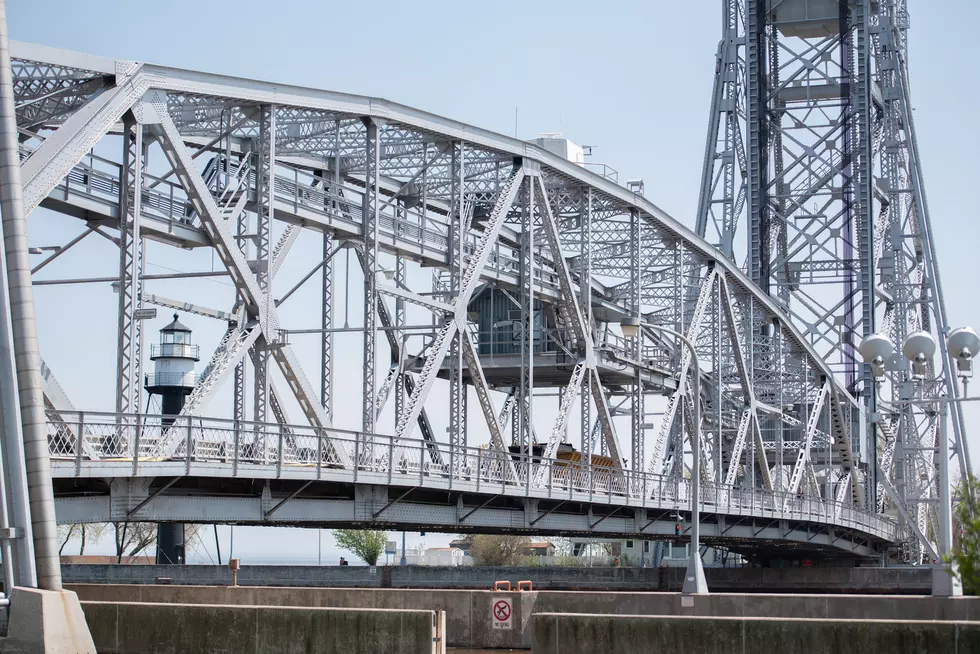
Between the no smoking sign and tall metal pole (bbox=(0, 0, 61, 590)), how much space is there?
12.7m

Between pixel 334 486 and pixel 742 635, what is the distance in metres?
14.2

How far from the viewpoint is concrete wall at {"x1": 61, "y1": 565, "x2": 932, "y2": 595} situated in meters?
69.9

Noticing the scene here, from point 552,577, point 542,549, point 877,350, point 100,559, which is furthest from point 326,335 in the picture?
point 542,549

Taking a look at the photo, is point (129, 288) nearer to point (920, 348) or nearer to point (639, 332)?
point (920, 348)

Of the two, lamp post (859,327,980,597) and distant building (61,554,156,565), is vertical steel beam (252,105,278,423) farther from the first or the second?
distant building (61,554,156,565)

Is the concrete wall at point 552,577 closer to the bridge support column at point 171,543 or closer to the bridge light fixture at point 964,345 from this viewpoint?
the bridge support column at point 171,543

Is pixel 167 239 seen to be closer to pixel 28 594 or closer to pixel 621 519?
pixel 28 594

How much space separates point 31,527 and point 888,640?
39.4 feet

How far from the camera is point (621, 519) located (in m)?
48.5

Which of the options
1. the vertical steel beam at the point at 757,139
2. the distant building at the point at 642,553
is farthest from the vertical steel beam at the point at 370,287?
the vertical steel beam at the point at 757,139

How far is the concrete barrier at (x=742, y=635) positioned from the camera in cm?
2051

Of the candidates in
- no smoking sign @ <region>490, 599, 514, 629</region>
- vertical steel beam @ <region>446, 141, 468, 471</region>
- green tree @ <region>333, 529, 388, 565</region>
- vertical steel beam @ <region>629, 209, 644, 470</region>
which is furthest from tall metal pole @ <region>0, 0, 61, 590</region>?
green tree @ <region>333, 529, 388, 565</region>

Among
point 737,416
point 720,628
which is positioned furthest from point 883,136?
point 720,628

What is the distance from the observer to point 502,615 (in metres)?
31.0
